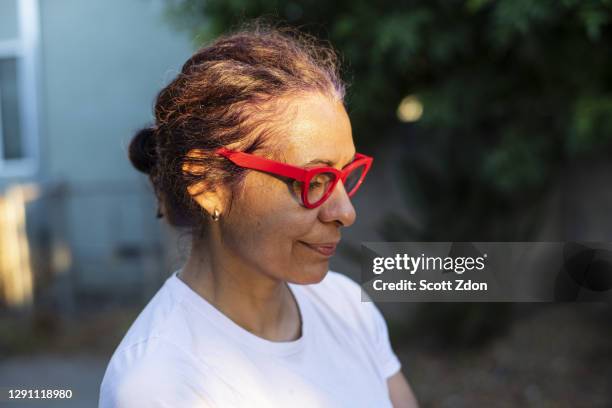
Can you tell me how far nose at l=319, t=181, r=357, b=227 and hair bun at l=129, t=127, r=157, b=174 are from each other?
49 cm

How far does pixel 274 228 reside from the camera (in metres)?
1.44

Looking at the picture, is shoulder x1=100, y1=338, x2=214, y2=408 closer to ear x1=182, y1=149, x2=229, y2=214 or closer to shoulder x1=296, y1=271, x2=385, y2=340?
ear x1=182, y1=149, x2=229, y2=214

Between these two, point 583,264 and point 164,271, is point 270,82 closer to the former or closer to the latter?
point 583,264

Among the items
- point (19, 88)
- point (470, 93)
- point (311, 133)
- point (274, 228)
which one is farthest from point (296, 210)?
point (19, 88)

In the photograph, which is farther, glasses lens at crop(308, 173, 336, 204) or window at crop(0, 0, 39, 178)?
window at crop(0, 0, 39, 178)

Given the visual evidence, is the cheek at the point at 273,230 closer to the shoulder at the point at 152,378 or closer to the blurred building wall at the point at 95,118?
the shoulder at the point at 152,378

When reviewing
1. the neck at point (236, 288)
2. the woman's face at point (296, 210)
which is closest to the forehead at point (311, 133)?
the woman's face at point (296, 210)

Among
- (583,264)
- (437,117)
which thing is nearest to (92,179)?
(437,117)

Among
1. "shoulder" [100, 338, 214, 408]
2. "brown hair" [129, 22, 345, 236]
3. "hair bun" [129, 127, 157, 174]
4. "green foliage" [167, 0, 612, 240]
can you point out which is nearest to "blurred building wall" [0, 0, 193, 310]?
"green foliage" [167, 0, 612, 240]

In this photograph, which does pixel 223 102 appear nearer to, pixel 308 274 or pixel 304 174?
pixel 304 174

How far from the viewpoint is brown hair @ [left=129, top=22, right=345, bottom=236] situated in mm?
1408

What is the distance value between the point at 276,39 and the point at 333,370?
2.64 feet

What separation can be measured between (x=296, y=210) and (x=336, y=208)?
0.09 metres

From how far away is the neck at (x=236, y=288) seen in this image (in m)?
1.53
